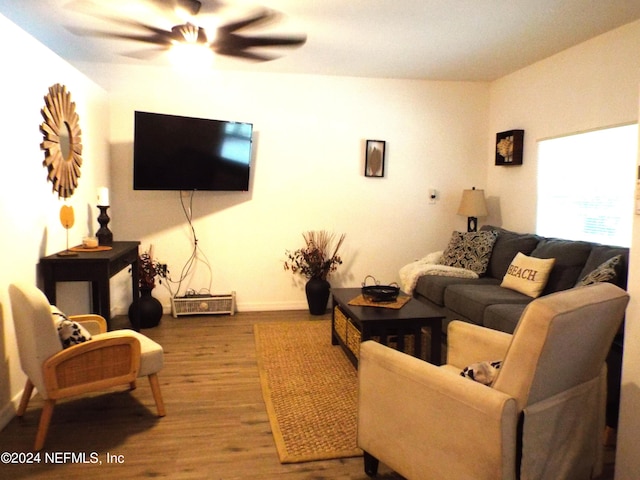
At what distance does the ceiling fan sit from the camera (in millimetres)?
3119

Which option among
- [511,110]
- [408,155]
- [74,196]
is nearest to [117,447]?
[74,196]

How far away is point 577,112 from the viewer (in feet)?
12.9

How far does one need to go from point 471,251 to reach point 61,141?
3595mm

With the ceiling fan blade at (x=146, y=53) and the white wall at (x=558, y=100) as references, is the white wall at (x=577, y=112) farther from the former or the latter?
the ceiling fan blade at (x=146, y=53)

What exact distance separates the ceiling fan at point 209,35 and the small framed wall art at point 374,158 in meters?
1.47

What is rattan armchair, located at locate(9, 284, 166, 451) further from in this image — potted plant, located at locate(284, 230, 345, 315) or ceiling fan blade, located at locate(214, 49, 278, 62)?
ceiling fan blade, located at locate(214, 49, 278, 62)

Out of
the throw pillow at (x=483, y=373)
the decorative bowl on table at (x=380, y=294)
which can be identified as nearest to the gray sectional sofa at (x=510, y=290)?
the decorative bowl on table at (x=380, y=294)

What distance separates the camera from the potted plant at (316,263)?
4816 mm

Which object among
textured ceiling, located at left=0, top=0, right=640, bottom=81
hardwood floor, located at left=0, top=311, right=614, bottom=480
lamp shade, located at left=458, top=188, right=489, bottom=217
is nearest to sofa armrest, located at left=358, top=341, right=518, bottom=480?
hardwood floor, located at left=0, top=311, right=614, bottom=480

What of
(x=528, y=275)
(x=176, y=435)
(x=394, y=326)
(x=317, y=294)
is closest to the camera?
(x=176, y=435)

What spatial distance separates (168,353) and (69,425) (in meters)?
1.17

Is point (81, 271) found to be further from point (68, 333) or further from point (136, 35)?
point (136, 35)

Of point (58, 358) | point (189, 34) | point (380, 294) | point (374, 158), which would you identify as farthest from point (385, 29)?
point (58, 358)

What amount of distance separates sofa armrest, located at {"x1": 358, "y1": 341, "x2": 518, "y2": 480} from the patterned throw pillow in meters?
2.69
